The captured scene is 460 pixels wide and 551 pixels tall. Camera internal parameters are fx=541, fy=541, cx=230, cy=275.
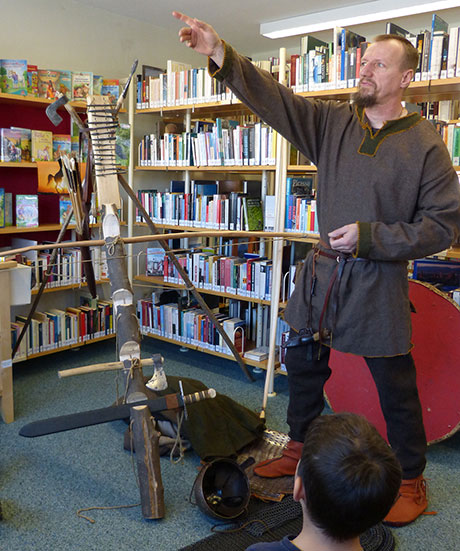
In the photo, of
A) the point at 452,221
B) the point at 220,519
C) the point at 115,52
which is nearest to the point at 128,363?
the point at 220,519

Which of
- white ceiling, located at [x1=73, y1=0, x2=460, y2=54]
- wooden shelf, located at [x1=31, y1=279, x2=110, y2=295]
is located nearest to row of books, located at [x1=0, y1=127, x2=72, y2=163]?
wooden shelf, located at [x1=31, y1=279, x2=110, y2=295]

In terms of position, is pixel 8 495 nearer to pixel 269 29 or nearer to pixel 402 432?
pixel 402 432

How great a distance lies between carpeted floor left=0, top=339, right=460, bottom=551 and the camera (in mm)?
1864

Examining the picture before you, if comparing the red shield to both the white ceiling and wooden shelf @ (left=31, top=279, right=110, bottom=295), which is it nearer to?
wooden shelf @ (left=31, top=279, right=110, bottom=295)

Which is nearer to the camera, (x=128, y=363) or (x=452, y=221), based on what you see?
(x=452, y=221)

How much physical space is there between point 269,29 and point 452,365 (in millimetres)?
3578

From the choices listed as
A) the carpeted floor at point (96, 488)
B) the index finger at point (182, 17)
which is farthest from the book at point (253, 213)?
the index finger at point (182, 17)

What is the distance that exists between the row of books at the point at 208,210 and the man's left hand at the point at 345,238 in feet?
4.71

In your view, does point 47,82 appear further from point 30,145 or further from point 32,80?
point 30,145

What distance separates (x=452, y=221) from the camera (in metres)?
1.79

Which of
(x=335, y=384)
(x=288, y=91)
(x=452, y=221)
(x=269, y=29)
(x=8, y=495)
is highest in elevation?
(x=269, y=29)

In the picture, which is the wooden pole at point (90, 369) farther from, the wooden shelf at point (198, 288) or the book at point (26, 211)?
the book at point (26, 211)

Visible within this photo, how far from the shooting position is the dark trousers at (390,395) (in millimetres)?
1919

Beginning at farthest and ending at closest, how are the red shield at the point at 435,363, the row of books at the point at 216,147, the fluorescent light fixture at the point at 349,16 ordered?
the fluorescent light fixture at the point at 349,16 < the row of books at the point at 216,147 < the red shield at the point at 435,363
